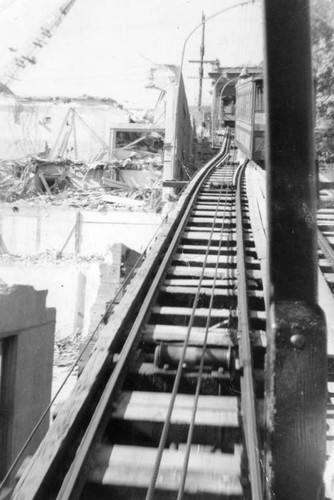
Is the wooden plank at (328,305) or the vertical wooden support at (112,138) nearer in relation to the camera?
the wooden plank at (328,305)

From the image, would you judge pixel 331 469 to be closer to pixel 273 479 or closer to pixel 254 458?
pixel 254 458

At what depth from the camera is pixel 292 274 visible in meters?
1.53

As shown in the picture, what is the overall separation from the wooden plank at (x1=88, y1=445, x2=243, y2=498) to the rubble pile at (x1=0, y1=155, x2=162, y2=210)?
55.2ft

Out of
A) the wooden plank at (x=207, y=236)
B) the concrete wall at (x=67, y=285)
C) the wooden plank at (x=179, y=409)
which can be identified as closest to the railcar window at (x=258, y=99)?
the wooden plank at (x=207, y=236)

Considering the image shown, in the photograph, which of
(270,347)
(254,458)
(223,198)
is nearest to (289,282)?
(270,347)

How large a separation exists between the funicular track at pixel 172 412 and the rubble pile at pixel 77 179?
15.0 meters

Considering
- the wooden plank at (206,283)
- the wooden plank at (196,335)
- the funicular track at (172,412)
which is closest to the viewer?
the funicular track at (172,412)

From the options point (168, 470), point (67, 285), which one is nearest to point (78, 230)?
point (67, 285)

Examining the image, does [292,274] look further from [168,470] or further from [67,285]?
[67,285]

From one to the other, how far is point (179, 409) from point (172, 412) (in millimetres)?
53

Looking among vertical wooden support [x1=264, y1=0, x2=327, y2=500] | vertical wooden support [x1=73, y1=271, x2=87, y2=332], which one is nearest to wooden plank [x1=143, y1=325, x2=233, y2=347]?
vertical wooden support [x1=264, y1=0, x2=327, y2=500]

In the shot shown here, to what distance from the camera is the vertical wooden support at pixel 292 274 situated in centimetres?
148

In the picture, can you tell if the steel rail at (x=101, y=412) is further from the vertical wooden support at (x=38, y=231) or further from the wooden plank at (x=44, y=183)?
the wooden plank at (x=44, y=183)

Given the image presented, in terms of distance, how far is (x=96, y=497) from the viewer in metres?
2.31
